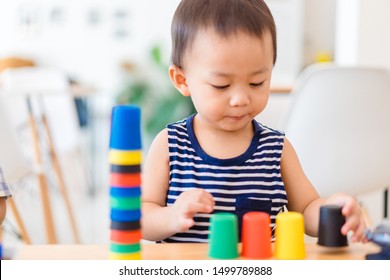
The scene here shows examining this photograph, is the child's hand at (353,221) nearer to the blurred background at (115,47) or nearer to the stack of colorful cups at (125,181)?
the stack of colorful cups at (125,181)

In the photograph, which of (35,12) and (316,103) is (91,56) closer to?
(35,12)

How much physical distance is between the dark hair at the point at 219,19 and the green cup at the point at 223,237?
19 centimetres

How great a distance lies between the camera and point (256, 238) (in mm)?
406

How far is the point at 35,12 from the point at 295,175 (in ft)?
13.7

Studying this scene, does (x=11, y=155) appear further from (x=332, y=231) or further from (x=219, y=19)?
(x=332, y=231)

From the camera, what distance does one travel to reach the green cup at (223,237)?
1.30 feet

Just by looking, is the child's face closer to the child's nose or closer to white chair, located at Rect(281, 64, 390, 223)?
the child's nose

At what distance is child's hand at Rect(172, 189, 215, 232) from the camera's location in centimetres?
43

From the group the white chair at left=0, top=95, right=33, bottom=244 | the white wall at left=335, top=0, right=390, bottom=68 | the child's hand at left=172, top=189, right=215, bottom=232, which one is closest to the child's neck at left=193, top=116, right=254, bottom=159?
the child's hand at left=172, top=189, right=215, bottom=232

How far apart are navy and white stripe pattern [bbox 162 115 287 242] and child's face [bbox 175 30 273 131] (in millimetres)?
67

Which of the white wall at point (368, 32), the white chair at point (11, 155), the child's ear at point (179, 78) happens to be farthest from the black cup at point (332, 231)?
the white wall at point (368, 32)

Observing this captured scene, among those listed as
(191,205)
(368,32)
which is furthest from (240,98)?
(368,32)

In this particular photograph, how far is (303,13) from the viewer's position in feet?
14.1

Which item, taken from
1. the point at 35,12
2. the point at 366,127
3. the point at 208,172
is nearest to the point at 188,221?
the point at 208,172
